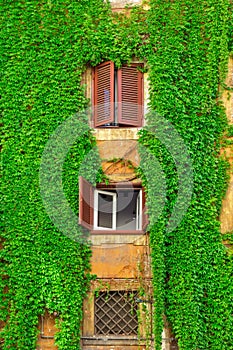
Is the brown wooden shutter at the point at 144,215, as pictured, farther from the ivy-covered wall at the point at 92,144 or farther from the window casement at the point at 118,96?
the window casement at the point at 118,96

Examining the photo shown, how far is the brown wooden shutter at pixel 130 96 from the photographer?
16047 millimetres

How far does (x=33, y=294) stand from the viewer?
50.1 feet

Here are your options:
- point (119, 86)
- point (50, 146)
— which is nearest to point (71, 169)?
point (50, 146)

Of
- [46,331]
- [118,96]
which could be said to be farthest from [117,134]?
[46,331]

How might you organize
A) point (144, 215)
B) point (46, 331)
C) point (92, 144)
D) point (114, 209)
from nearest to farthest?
point (46, 331) < point (144, 215) < point (92, 144) < point (114, 209)

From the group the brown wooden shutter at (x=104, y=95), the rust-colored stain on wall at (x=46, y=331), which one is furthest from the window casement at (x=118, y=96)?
the rust-colored stain on wall at (x=46, y=331)

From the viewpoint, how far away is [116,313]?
50.9 feet

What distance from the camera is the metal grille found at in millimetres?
15477

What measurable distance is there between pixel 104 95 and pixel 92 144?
1035 millimetres

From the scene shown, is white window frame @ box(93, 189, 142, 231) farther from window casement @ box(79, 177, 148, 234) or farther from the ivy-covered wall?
the ivy-covered wall

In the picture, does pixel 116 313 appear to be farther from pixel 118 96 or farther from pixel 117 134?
pixel 118 96

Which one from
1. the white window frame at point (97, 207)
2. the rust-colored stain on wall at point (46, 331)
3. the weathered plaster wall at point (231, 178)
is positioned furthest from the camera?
the white window frame at point (97, 207)

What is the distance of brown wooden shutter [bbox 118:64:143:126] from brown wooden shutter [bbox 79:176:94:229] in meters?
1.46

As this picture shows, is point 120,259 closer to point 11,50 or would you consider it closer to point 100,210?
point 100,210
